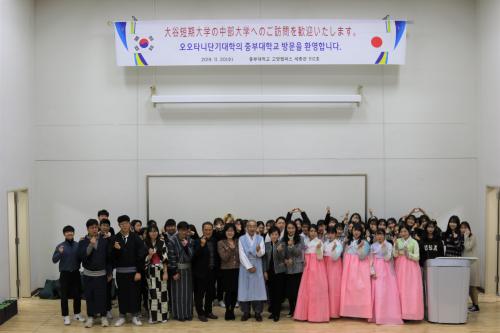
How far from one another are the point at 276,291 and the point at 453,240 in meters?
2.74

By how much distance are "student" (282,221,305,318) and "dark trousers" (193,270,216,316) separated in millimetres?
1065

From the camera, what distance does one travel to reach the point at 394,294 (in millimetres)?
6949

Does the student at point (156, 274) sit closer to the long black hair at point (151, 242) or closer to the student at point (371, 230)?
the long black hair at point (151, 242)

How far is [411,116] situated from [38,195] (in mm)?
6550

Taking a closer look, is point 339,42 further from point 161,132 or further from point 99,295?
point 99,295

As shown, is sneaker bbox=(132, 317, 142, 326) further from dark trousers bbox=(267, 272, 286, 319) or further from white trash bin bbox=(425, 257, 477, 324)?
white trash bin bbox=(425, 257, 477, 324)

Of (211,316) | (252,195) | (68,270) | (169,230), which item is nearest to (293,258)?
(211,316)

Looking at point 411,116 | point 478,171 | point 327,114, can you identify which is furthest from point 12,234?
point 478,171

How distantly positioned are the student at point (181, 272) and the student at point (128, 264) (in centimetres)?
41

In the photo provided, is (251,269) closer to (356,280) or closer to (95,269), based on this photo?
(356,280)

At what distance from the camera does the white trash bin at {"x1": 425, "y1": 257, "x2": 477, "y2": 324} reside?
688 centimetres

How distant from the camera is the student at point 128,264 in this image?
6.91m

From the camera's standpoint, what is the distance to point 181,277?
7.11 m

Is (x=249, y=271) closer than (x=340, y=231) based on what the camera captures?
Yes
